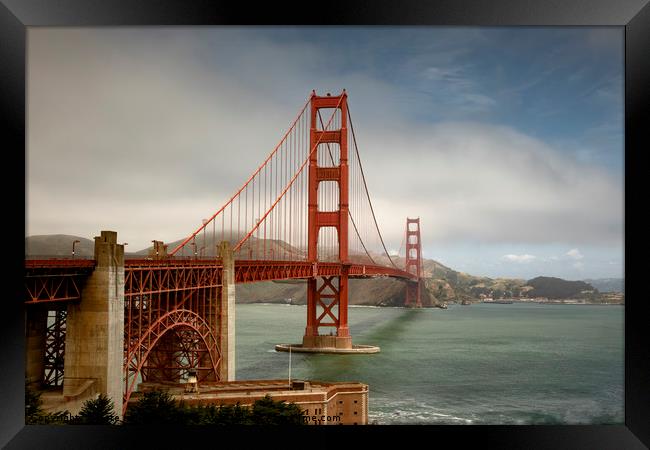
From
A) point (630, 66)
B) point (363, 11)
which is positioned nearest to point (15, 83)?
point (363, 11)

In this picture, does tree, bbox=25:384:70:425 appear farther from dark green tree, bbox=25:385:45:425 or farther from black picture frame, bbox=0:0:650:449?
black picture frame, bbox=0:0:650:449

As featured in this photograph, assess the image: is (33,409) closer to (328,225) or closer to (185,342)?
(185,342)

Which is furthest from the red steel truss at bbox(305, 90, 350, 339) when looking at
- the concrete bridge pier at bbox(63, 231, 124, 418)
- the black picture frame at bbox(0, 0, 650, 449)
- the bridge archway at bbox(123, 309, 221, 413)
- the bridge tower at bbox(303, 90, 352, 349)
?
the black picture frame at bbox(0, 0, 650, 449)

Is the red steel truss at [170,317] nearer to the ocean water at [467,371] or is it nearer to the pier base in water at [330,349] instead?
the ocean water at [467,371]

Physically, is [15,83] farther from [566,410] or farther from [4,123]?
[566,410]

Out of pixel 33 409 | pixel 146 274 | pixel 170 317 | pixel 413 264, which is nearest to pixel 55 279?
pixel 33 409

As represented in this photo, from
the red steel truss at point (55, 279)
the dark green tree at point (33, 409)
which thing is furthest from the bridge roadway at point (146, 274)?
the dark green tree at point (33, 409)
